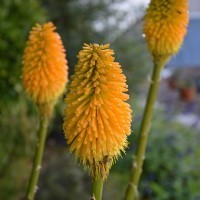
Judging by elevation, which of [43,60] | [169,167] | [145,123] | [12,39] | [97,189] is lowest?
[97,189]

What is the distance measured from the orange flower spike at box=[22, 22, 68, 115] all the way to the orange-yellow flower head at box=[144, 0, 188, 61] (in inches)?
14.4

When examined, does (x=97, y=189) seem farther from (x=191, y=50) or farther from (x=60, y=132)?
(x=191, y=50)

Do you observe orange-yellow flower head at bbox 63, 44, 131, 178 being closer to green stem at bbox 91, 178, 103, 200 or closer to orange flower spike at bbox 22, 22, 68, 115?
green stem at bbox 91, 178, 103, 200

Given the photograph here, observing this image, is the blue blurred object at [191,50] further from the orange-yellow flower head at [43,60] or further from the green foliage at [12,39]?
the orange-yellow flower head at [43,60]

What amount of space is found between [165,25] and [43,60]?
504 millimetres

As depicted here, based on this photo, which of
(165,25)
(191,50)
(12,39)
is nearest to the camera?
(165,25)

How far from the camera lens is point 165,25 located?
69.2 inches

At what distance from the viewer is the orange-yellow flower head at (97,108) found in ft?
3.48

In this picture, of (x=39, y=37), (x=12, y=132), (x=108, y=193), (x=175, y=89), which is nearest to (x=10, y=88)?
(x=12, y=132)

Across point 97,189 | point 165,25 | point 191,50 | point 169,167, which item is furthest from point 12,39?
point 191,50

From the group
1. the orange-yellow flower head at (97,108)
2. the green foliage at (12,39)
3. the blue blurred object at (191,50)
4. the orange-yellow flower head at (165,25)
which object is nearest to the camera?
the orange-yellow flower head at (97,108)

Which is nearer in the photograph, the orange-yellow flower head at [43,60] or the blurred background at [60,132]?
the orange-yellow flower head at [43,60]

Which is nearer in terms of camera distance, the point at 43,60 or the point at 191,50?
the point at 43,60

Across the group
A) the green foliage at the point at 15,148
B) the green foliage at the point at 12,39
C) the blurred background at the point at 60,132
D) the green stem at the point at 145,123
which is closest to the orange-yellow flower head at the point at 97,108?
the green stem at the point at 145,123
